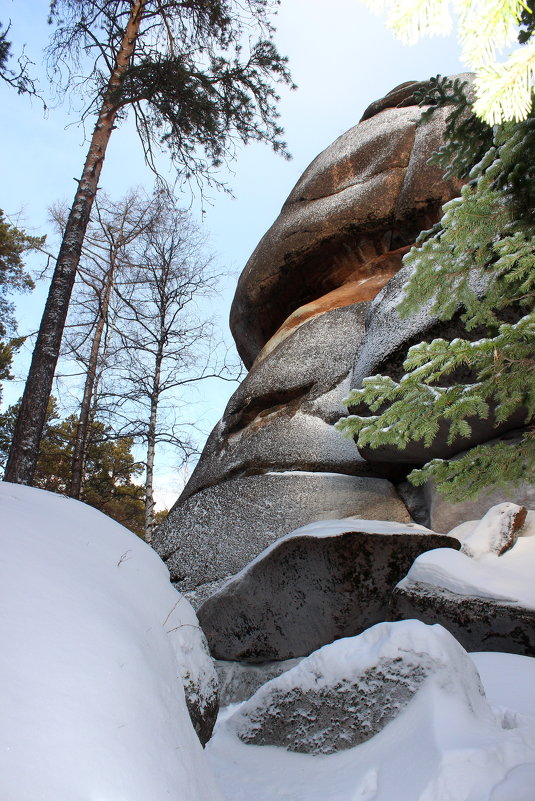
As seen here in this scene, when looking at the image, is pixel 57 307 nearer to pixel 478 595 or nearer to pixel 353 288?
pixel 478 595

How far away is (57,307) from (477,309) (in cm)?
533

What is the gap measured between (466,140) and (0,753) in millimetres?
4506

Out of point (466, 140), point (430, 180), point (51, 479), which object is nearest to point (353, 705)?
A: point (466, 140)

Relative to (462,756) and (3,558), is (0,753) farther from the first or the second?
(462,756)

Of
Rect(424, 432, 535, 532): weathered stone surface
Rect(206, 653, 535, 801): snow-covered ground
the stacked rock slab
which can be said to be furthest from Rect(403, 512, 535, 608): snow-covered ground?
the stacked rock slab

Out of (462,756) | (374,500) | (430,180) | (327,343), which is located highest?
(430,180)

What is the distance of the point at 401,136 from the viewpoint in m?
11.9

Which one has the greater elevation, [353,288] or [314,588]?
[353,288]

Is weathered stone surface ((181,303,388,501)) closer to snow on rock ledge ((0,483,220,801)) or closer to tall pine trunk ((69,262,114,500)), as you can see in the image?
tall pine trunk ((69,262,114,500))

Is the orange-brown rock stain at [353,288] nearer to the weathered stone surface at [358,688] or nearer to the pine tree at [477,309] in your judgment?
the pine tree at [477,309]

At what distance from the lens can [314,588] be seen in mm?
5602

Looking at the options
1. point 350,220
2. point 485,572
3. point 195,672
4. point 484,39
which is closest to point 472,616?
point 485,572

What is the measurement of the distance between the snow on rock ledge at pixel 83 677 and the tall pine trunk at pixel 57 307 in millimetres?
3895

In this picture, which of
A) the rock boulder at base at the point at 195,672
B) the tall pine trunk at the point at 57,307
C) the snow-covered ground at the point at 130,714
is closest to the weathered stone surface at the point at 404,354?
the snow-covered ground at the point at 130,714
